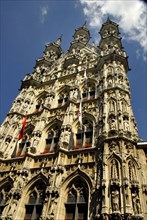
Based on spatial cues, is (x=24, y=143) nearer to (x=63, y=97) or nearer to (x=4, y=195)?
(x=4, y=195)

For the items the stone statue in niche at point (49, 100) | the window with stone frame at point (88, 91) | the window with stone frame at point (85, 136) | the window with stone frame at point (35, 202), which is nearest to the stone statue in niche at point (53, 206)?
the window with stone frame at point (35, 202)

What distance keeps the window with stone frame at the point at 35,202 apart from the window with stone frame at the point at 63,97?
832 cm

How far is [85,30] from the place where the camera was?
34.1 meters

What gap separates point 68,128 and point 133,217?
760cm

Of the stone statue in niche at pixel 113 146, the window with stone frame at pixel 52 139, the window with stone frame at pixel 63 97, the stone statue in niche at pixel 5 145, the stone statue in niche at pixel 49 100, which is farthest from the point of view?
the window with stone frame at pixel 63 97

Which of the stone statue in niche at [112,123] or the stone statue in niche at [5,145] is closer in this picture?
the stone statue in niche at [112,123]

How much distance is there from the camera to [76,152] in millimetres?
13258

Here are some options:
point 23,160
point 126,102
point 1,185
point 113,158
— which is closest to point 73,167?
point 113,158

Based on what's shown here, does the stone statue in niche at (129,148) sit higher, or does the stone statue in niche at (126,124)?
the stone statue in niche at (126,124)

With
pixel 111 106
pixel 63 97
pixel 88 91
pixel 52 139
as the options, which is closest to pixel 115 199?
pixel 111 106

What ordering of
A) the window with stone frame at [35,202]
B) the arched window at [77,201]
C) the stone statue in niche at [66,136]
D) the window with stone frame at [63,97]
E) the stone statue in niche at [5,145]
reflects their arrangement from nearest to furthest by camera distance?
the arched window at [77,201] < the window with stone frame at [35,202] < the stone statue in niche at [66,136] < the stone statue in niche at [5,145] < the window with stone frame at [63,97]

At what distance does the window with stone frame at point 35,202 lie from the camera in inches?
458

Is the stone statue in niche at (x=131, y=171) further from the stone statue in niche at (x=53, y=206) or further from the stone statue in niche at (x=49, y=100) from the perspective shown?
the stone statue in niche at (x=49, y=100)

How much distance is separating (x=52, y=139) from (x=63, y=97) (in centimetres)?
540
